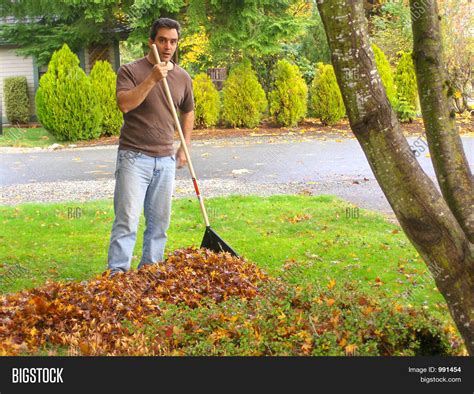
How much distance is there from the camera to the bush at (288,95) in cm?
1825

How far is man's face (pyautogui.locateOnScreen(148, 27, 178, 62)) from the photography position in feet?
16.0

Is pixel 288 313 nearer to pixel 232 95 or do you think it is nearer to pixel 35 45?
pixel 232 95

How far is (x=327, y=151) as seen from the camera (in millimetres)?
14438

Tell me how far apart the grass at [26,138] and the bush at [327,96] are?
652 cm

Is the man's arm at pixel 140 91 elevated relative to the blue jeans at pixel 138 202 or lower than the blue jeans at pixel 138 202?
elevated

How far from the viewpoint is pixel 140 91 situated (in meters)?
4.70

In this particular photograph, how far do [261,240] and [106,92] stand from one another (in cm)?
1160

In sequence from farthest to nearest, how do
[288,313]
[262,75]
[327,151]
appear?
[262,75], [327,151], [288,313]

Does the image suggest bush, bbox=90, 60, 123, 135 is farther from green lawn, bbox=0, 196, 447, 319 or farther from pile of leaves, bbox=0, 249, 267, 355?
pile of leaves, bbox=0, 249, 267, 355

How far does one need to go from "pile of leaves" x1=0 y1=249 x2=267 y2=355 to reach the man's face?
1.36 m

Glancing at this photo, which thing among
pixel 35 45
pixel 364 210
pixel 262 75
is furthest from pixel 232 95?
pixel 364 210

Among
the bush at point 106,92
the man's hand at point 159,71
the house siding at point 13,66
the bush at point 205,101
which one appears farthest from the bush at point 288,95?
the man's hand at point 159,71

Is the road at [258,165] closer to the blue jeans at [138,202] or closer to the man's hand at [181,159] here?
the man's hand at [181,159]

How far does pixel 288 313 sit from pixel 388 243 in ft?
11.1
